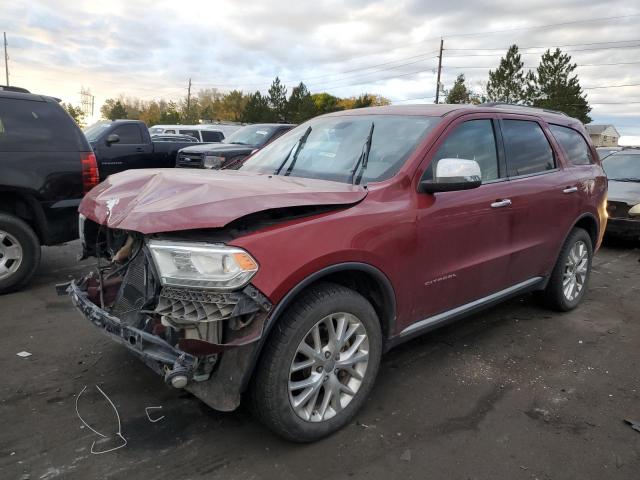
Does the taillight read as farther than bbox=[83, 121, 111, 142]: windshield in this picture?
No

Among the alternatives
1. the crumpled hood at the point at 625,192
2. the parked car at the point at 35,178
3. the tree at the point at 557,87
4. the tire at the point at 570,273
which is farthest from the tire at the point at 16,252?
the tree at the point at 557,87

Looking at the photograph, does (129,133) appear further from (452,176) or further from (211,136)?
(452,176)

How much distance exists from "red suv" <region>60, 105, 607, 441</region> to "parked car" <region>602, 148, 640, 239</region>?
480 cm

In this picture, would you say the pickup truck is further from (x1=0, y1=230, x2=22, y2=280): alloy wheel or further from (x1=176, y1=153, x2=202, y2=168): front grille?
(x1=0, y1=230, x2=22, y2=280): alloy wheel

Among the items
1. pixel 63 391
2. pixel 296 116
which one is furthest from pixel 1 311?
pixel 296 116

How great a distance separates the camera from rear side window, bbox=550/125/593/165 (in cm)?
481

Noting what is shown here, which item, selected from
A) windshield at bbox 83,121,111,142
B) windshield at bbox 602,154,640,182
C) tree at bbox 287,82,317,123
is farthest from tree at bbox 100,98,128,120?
windshield at bbox 602,154,640,182

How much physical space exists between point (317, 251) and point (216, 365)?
2.47 ft

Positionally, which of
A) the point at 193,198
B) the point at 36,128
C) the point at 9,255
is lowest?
the point at 9,255

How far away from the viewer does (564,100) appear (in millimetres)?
44219

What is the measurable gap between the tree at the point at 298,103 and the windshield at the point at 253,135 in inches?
1730

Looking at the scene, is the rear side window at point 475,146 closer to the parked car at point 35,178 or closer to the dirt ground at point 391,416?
the dirt ground at point 391,416

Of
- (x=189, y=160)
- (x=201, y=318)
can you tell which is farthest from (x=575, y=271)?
(x=189, y=160)

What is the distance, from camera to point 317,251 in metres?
2.59
